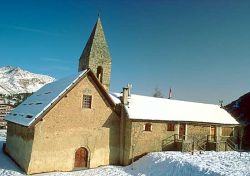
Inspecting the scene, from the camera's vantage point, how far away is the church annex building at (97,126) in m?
23.7

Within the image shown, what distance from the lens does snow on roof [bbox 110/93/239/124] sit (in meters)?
28.7

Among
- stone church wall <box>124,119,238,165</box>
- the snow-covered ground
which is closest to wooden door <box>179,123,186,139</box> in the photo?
stone church wall <box>124,119,238,165</box>

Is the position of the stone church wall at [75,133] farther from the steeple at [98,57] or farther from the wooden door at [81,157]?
the steeple at [98,57]

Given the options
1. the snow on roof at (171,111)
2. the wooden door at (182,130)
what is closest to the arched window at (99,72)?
the snow on roof at (171,111)

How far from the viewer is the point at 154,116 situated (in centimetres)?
2872

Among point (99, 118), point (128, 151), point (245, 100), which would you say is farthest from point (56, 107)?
point (245, 100)

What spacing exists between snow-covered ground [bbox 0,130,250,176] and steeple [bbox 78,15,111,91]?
10307 millimetres

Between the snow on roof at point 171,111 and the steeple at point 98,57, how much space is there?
258cm

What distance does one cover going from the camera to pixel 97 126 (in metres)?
26.6


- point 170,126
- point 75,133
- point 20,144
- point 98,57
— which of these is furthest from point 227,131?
point 20,144

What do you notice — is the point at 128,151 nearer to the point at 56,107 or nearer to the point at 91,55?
the point at 56,107

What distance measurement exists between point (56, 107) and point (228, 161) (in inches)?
604

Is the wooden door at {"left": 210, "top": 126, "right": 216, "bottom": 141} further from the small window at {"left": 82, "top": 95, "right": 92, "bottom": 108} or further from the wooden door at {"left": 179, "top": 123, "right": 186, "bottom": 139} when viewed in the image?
the small window at {"left": 82, "top": 95, "right": 92, "bottom": 108}

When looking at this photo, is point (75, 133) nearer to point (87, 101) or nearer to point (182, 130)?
point (87, 101)
